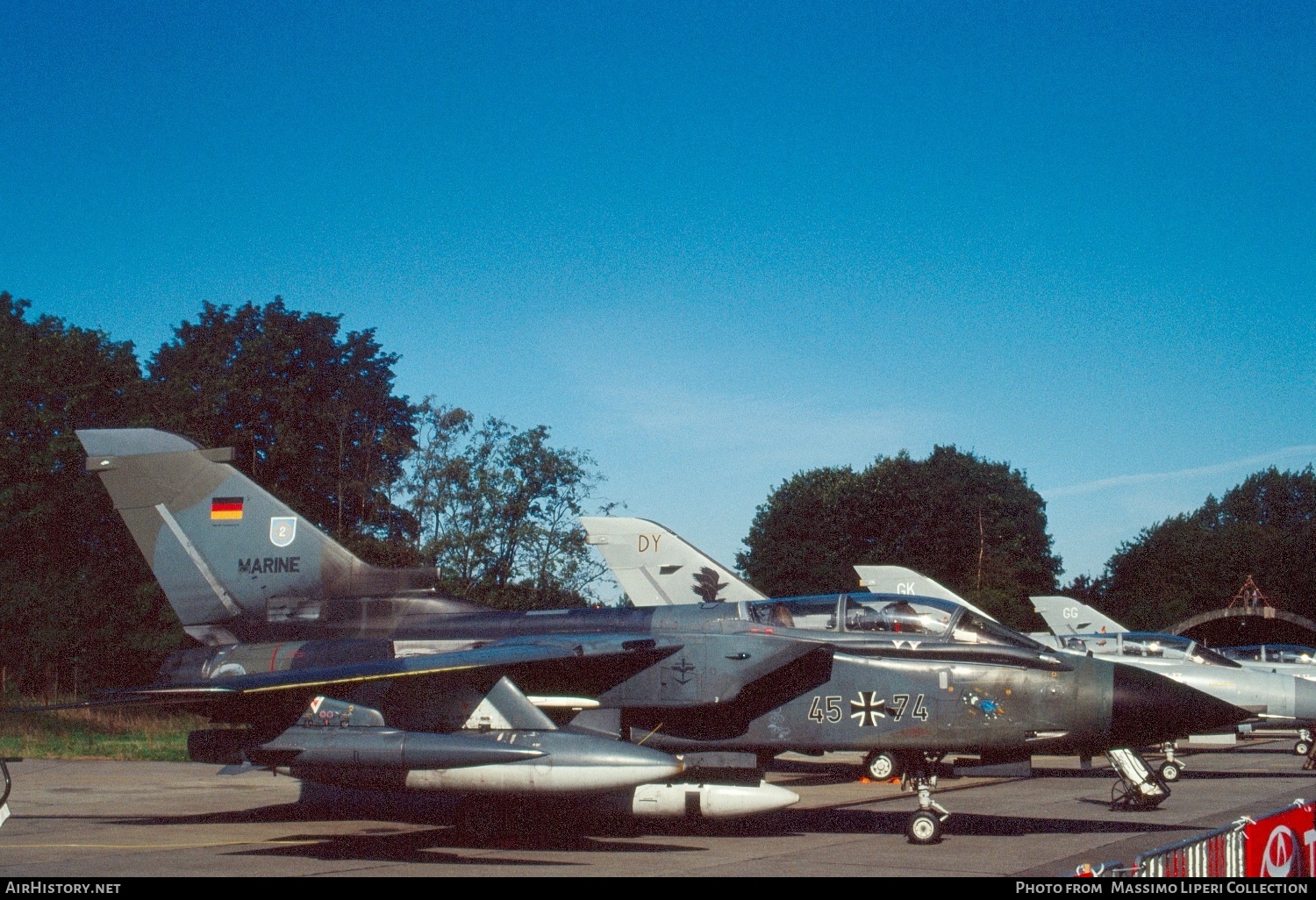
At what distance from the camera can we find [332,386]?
48.9 meters

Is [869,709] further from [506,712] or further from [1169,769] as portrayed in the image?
[1169,769]

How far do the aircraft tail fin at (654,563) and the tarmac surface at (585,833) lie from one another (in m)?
3.93

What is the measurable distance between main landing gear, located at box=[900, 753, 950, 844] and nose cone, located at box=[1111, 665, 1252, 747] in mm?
1741

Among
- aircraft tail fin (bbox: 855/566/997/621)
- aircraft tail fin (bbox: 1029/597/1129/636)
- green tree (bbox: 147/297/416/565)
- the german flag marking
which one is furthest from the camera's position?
green tree (bbox: 147/297/416/565)

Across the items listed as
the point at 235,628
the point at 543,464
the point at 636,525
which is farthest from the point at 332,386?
the point at 235,628

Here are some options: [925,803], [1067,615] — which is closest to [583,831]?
[925,803]

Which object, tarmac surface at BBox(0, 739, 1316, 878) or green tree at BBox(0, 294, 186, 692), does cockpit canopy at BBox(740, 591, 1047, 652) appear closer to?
tarmac surface at BBox(0, 739, 1316, 878)

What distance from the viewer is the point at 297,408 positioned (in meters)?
46.2

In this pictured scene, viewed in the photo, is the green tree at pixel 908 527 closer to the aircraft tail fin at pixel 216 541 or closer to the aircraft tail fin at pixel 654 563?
the aircraft tail fin at pixel 654 563

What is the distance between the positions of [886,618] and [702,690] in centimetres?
203

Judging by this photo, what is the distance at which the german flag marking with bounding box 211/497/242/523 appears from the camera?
14.9 metres

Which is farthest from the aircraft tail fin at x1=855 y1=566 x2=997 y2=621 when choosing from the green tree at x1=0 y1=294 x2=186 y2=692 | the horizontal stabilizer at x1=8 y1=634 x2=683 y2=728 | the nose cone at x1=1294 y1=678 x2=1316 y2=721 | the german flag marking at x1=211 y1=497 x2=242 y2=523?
the green tree at x1=0 y1=294 x2=186 y2=692

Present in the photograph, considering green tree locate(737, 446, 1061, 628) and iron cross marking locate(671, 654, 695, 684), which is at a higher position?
green tree locate(737, 446, 1061, 628)
